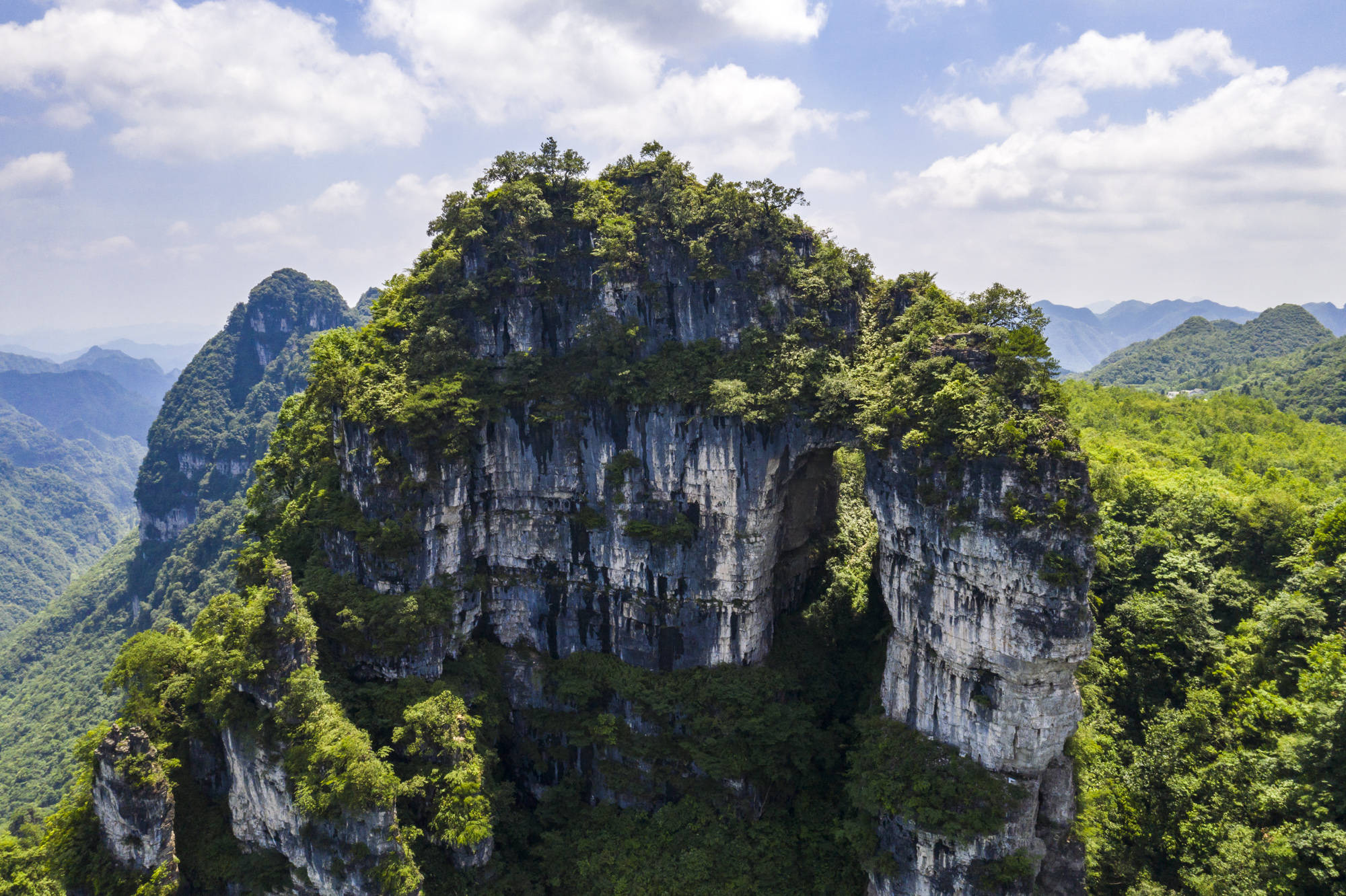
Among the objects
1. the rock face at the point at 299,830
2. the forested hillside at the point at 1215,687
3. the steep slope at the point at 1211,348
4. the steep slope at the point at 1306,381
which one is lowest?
the rock face at the point at 299,830

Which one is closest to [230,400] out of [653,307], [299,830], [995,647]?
[299,830]

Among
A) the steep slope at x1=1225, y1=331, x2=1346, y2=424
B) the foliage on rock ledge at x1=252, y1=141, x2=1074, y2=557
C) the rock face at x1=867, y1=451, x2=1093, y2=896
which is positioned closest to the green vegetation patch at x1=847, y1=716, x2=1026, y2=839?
the rock face at x1=867, y1=451, x2=1093, y2=896

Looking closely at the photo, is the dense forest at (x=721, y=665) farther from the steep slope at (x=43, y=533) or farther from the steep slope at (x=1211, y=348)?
the steep slope at (x=43, y=533)

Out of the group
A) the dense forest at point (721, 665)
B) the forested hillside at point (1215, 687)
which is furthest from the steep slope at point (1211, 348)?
the dense forest at point (721, 665)

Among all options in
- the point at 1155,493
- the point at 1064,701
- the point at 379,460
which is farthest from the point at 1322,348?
the point at 379,460

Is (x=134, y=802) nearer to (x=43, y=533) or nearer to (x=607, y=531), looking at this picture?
(x=607, y=531)

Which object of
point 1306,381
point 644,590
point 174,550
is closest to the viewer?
point 644,590

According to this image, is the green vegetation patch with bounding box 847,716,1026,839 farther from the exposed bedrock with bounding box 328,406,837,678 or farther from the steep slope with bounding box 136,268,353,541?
the steep slope with bounding box 136,268,353,541
